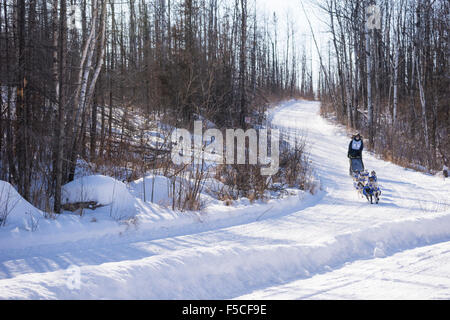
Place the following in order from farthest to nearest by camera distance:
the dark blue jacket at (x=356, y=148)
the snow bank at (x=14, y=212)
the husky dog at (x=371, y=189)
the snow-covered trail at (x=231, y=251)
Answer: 1. the dark blue jacket at (x=356, y=148)
2. the husky dog at (x=371, y=189)
3. the snow bank at (x=14, y=212)
4. the snow-covered trail at (x=231, y=251)

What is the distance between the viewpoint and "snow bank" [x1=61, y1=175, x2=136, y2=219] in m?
6.80

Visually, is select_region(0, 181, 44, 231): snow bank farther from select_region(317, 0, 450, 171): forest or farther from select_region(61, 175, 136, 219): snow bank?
select_region(317, 0, 450, 171): forest

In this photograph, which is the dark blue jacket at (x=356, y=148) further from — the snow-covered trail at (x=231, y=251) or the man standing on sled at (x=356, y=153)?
the snow-covered trail at (x=231, y=251)

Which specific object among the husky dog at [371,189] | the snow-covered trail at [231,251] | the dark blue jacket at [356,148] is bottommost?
the snow-covered trail at [231,251]

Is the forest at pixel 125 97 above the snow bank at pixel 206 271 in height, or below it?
above

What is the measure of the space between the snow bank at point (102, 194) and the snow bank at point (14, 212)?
2.85ft

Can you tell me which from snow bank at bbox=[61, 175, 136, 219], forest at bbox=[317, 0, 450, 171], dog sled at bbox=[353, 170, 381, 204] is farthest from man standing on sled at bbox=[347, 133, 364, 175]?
snow bank at bbox=[61, 175, 136, 219]

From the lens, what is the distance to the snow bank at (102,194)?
6801mm

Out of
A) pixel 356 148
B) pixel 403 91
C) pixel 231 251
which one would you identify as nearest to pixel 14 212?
pixel 231 251

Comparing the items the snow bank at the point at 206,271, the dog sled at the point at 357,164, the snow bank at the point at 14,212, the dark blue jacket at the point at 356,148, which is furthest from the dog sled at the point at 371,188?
the snow bank at the point at 14,212

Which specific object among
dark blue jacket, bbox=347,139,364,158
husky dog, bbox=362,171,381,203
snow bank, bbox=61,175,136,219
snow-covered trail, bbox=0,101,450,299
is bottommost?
snow-covered trail, bbox=0,101,450,299

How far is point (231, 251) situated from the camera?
16.7 ft

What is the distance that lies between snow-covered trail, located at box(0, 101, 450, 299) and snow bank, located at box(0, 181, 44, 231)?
1.72ft
